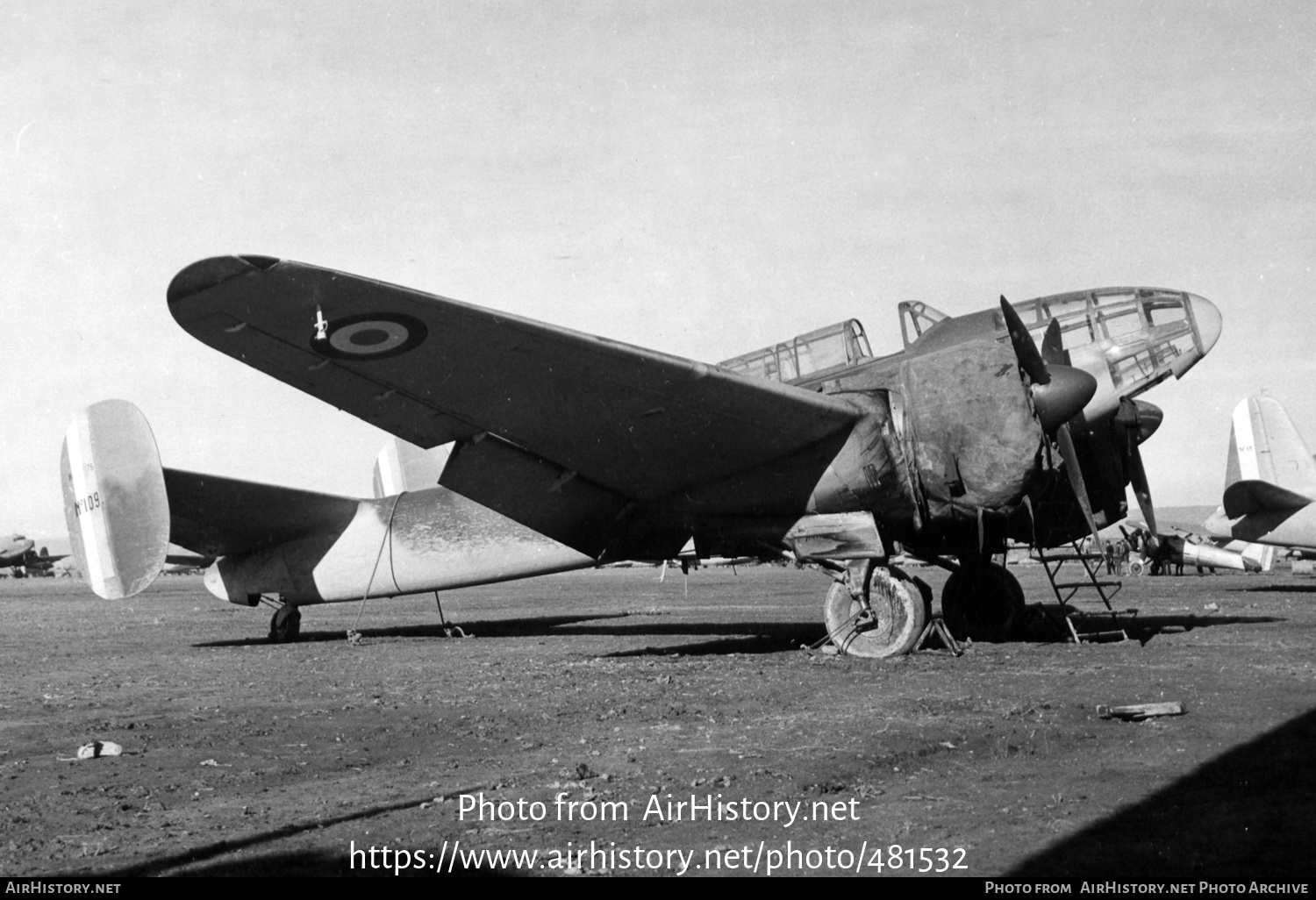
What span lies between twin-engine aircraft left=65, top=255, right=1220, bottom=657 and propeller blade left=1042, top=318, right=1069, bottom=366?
2 cm

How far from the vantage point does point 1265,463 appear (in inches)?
989

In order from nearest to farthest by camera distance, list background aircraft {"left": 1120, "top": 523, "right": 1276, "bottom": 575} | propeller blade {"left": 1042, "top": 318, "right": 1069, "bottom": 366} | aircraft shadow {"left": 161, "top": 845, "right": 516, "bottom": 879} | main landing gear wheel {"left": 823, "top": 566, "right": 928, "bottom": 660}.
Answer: aircraft shadow {"left": 161, "top": 845, "right": 516, "bottom": 879}
main landing gear wheel {"left": 823, "top": 566, "right": 928, "bottom": 660}
propeller blade {"left": 1042, "top": 318, "right": 1069, "bottom": 366}
background aircraft {"left": 1120, "top": 523, "right": 1276, "bottom": 575}

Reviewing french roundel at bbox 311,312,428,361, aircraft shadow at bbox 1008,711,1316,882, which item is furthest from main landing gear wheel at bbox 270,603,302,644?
aircraft shadow at bbox 1008,711,1316,882

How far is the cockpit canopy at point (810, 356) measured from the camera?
11.5m

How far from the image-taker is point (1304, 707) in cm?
677

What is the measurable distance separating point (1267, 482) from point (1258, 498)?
1522 millimetres

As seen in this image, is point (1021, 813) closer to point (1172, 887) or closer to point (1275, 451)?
point (1172, 887)

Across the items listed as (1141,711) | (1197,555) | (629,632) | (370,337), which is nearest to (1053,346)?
(1141,711)

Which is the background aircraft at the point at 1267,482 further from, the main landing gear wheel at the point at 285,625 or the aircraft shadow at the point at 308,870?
the aircraft shadow at the point at 308,870

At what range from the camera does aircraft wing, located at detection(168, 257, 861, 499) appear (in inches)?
321

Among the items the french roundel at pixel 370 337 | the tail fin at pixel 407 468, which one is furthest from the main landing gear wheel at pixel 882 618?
the tail fin at pixel 407 468

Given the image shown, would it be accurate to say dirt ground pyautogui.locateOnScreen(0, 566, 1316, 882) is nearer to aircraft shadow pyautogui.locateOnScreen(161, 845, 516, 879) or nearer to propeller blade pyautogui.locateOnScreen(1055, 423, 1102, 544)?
aircraft shadow pyautogui.locateOnScreen(161, 845, 516, 879)

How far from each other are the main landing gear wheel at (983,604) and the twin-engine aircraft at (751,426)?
0.9 inches

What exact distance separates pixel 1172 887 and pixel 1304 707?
4.14m
